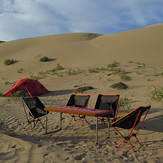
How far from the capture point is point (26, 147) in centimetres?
324

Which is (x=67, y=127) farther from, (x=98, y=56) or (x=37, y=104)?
(x=98, y=56)

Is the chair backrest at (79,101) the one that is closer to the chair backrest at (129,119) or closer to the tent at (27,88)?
the chair backrest at (129,119)

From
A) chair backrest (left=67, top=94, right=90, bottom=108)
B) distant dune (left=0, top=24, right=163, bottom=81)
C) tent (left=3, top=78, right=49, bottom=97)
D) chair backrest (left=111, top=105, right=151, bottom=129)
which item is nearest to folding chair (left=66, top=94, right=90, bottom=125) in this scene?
chair backrest (left=67, top=94, right=90, bottom=108)

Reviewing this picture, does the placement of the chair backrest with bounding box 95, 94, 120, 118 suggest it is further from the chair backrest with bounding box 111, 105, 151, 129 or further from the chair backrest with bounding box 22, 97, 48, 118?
the chair backrest with bounding box 22, 97, 48, 118

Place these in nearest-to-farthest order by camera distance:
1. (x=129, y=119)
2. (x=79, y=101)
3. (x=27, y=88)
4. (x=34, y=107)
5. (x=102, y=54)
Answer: (x=129, y=119) < (x=34, y=107) < (x=79, y=101) < (x=27, y=88) < (x=102, y=54)

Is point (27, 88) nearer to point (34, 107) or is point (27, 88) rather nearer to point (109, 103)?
point (34, 107)

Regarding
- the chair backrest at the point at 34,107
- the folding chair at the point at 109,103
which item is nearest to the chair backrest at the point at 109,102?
the folding chair at the point at 109,103

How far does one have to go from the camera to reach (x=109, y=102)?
5.21 m

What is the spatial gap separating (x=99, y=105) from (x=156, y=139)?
5.66 ft

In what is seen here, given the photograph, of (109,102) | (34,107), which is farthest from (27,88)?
(109,102)

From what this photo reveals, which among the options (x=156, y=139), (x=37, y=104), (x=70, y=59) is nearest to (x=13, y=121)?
(x=37, y=104)

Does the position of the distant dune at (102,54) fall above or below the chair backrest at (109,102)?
above

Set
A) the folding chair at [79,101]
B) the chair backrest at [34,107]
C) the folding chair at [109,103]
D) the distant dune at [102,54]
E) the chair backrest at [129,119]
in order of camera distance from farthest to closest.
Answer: the distant dune at [102,54] < the folding chair at [79,101] < the chair backrest at [34,107] < the folding chair at [109,103] < the chair backrest at [129,119]

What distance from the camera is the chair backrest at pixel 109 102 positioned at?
506 centimetres
